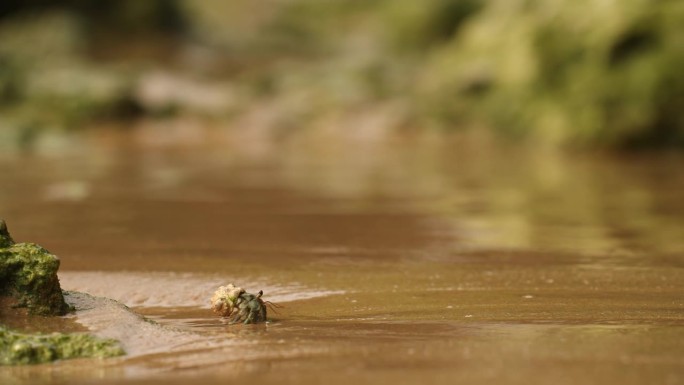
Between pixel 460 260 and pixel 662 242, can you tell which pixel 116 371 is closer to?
pixel 460 260

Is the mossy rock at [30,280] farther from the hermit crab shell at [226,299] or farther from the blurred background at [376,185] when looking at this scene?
the hermit crab shell at [226,299]

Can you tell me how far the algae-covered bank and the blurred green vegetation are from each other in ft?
26.6

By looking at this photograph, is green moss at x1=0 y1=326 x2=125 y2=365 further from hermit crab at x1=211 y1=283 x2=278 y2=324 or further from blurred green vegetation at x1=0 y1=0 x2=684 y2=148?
blurred green vegetation at x1=0 y1=0 x2=684 y2=148

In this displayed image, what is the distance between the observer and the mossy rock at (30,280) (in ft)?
6.91

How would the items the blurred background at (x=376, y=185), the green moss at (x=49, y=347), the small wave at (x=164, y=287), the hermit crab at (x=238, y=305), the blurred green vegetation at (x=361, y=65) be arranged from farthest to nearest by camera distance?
the blurred green vegetation at (x=361, y=65) < the small wave at (x=164, y=287) < the hermit crab at (x=238, y=305) < the blurred background at (x=376, y=185) < the green moss at (x=49, y=347)

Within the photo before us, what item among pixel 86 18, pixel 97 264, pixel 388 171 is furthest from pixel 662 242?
pixel 86 18

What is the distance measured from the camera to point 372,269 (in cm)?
324

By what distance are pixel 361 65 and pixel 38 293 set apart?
1400 centimetres

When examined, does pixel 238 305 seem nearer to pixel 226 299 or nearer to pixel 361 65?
pixel 226 299

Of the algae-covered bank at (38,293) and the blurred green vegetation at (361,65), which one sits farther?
the blurred green vegetation at (361,65)

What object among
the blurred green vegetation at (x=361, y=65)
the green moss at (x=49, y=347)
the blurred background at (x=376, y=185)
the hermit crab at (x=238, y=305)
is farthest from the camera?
the blurred green vegetation at (x=361, y=65)

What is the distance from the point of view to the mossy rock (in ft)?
6.91

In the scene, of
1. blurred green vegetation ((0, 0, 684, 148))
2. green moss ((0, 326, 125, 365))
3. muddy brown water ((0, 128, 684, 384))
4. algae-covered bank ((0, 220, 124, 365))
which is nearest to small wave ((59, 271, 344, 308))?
muddy brown water ((0, 128, 684, 384))

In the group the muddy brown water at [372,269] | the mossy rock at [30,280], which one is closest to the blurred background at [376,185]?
the muddy brown water at [372,269]
